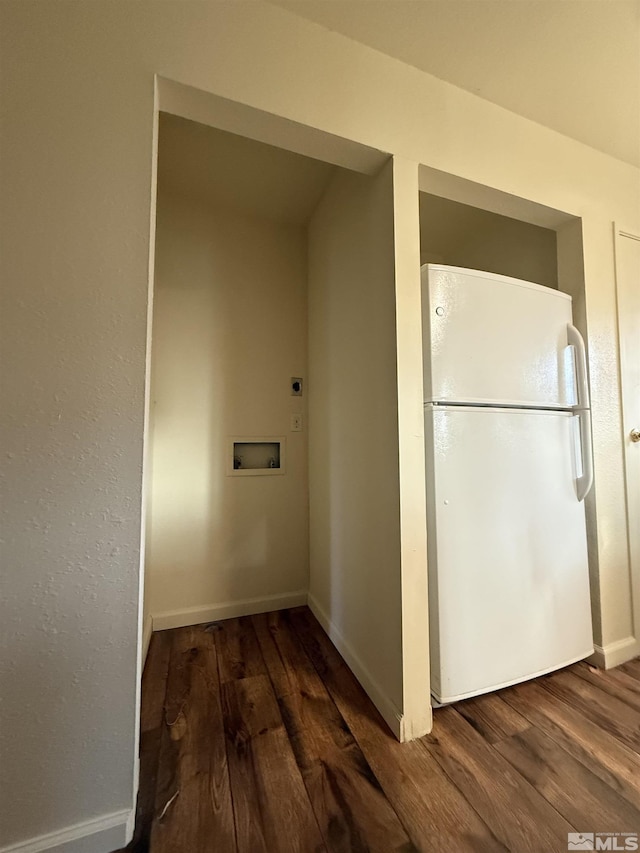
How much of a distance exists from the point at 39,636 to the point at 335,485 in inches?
49.6

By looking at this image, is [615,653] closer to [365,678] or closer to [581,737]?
[581,737]

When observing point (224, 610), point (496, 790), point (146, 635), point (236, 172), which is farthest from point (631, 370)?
point (146, 635)

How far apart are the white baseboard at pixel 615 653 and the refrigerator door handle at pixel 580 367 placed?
1.16 meters

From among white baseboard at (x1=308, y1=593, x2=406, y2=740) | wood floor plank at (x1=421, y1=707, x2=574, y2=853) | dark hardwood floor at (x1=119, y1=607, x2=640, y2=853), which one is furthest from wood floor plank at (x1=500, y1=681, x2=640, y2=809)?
white baseboard at (x1=308, y1=593, x2=406, y2=740)

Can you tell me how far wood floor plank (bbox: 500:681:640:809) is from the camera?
101cm

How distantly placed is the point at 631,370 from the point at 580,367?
464 mm

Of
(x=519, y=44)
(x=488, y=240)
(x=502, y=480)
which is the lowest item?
(x=502, y=480)

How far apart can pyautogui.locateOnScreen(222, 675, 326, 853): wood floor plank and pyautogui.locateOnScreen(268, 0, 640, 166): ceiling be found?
8.19 feet

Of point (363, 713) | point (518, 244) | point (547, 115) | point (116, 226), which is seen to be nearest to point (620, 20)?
point (547, 115)

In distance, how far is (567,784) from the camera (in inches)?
39.4

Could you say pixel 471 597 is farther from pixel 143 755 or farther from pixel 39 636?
pixel 39 636

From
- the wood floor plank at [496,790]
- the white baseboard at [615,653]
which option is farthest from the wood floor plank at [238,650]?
the white baseboard at [615,653]

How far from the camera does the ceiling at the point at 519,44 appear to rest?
3.70 ft

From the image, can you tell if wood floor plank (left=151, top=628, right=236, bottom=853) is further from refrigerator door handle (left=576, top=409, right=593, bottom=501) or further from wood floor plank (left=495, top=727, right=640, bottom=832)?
refrigerator door handle (left=576, top=409, right=593, bottom=501)
